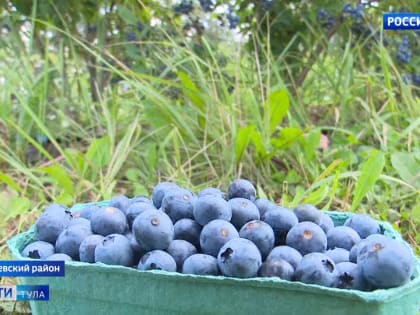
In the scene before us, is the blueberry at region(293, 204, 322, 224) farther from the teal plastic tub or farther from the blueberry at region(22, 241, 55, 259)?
the blueberry at region(22, 241, 55, 259)

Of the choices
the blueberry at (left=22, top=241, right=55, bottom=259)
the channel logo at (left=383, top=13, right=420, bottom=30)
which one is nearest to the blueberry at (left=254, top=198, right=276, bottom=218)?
the blueberry at (left=22, top=241, right=55, bottom=259)

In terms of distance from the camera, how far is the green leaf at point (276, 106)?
6.17 ft

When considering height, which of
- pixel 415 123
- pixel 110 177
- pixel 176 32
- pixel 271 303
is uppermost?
pixel 176 32

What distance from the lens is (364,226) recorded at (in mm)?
941

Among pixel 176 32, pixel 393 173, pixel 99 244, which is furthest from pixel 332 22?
pixel 99 244

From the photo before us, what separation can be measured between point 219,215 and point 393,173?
111 cm

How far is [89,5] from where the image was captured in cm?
249

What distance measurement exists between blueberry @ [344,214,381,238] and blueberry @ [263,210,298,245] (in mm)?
102

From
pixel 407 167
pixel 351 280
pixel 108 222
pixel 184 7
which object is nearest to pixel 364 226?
pixel 351 280

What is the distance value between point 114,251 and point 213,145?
1206 mm

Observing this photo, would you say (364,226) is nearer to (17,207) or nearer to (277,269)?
(277,269)

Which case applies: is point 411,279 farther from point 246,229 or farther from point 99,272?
point 99,272

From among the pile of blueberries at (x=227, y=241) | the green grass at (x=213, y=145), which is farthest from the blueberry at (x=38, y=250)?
the green grass at (x=213, y=145)

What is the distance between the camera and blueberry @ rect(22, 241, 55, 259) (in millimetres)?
895
